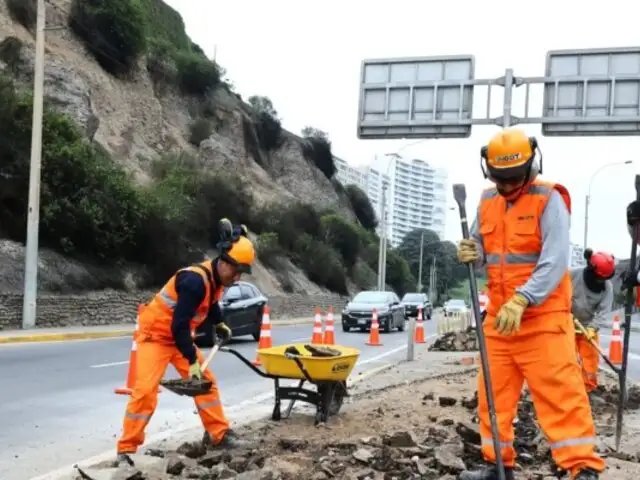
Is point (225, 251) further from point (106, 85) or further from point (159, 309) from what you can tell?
point (106, 85)

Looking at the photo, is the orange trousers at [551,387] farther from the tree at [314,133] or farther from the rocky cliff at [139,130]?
the tree at [314,133]

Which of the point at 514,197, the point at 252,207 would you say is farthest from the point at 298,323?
the point at 514,197

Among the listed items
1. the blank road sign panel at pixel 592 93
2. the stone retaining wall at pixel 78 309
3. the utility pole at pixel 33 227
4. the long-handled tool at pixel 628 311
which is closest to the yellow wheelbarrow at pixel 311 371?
the long-handled tool at pixel 628 311

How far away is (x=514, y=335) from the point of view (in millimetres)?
4551

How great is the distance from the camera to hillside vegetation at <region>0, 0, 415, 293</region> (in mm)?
23562

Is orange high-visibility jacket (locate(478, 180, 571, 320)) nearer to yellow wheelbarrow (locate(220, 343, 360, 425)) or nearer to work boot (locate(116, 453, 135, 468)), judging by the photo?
work boot (locate(116, 453, 135, 468))

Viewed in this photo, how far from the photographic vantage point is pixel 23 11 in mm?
35188

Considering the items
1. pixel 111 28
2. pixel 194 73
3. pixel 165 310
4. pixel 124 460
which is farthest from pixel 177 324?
pixel 194 73

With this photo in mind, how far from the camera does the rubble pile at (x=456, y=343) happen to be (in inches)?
695

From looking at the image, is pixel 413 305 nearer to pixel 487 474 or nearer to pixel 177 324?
pixel 177 324

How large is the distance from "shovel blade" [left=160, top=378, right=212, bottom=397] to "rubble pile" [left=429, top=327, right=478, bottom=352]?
482 inches

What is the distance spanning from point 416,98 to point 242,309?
6.82 m

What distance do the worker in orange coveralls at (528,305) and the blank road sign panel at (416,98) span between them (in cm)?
1499

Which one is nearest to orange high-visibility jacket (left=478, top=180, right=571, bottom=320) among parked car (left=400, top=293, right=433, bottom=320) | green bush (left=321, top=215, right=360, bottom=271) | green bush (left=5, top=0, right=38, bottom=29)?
parked car (left=400, top=293, right=433, bottom=320)
